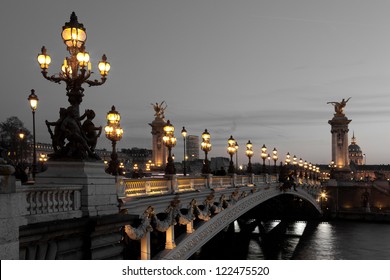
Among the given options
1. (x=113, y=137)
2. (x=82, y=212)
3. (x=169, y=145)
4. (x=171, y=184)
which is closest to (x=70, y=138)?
(x=82, y=212)

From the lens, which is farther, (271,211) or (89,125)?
(271,211)

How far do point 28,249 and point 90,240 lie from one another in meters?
2.07

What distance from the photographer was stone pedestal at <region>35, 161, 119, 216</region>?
1247cm

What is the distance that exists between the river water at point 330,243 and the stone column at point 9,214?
127 ft

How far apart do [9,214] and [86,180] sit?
3.85 metres

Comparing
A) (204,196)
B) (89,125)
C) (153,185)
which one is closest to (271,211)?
(204,196)

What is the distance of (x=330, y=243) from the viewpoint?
56.2 metres

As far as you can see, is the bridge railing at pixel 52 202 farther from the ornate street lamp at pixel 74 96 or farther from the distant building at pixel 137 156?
the distant building at pixel 137 156

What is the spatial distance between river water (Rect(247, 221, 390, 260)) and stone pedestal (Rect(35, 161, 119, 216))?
113 ft

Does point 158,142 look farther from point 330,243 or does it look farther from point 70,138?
point 70,138

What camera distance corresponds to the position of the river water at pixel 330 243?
48.0m

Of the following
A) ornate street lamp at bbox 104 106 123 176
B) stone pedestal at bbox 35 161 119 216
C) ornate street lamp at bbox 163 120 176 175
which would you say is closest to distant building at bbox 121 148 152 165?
ornate street lamp at bbox 163 120 176 175

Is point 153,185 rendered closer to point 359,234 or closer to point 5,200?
point 5,200
